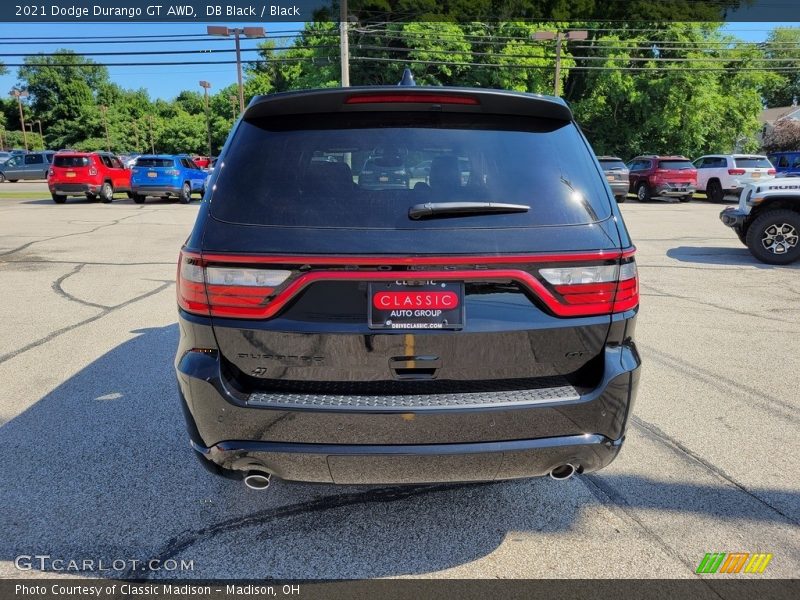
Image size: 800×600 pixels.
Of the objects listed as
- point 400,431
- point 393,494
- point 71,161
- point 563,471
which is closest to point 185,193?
point 71,161

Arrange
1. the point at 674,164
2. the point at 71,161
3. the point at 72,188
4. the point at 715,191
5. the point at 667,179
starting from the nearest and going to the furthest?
the point at 72,188 < the point at 71,161 < the point at 667,179 < the point at 674,164 < the point at 715,191

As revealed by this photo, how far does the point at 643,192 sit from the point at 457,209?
23696 mm

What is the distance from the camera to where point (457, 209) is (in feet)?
6.82

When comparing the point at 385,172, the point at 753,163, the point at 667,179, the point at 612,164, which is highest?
the point at 385,172

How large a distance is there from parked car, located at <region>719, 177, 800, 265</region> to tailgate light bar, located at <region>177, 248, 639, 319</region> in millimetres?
8408

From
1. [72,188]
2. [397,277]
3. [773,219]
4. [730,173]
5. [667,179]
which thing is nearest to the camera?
[397,277]

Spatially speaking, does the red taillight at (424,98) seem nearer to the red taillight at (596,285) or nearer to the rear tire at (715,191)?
the red taillight at (596,285)

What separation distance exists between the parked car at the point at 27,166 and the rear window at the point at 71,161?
1770cm

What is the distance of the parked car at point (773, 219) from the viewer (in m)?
8.80

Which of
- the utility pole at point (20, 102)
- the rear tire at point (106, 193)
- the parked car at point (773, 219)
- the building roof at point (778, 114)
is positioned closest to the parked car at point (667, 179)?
the parked car at point (773, 219)

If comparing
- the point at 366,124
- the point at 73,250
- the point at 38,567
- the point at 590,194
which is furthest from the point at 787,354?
the point at 73,250

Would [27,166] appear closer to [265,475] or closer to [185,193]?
[185,193]

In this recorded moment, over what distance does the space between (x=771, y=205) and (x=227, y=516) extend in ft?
31.4

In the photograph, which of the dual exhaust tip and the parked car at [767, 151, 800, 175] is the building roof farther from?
the dual exhaust tip
